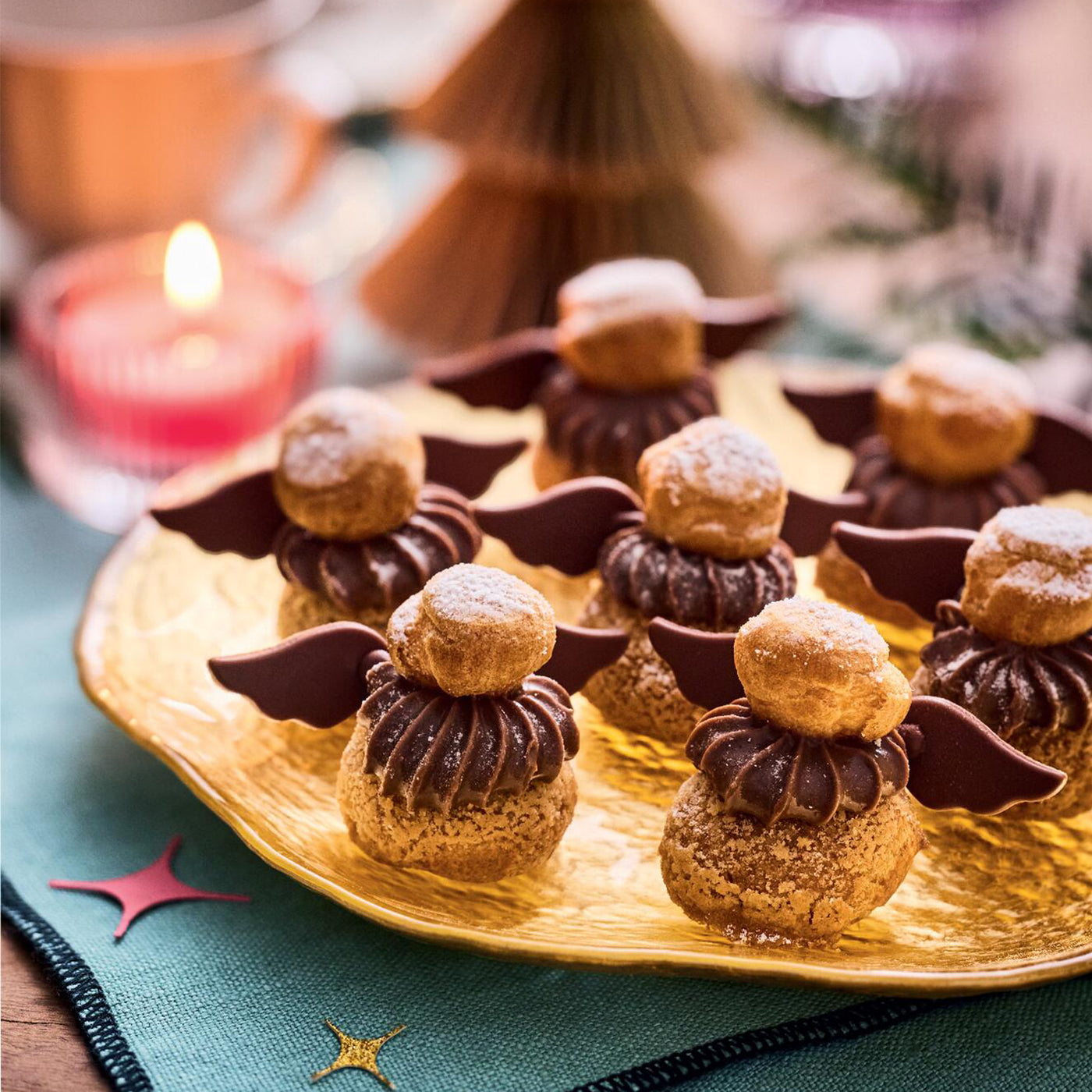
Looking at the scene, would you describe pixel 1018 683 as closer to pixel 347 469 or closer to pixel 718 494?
pixel 718 494

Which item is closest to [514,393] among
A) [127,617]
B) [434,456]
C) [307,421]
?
[434,456]

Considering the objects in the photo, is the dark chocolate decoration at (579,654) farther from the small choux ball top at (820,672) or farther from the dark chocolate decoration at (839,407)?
the dark chocolate decoration at (839,407)

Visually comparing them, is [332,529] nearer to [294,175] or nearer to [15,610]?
[15,610]

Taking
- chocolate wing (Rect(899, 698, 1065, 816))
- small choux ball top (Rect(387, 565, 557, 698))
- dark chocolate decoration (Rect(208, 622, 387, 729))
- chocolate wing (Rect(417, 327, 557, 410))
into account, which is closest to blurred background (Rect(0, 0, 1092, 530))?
chocolate wing (Rect(417, 327, 557, 410))

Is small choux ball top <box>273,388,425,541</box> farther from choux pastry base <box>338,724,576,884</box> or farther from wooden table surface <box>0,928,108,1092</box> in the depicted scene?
wooden table surface <box>0,928,108,1092</box>

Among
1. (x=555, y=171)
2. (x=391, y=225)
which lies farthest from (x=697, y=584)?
(x=391, y=225)
